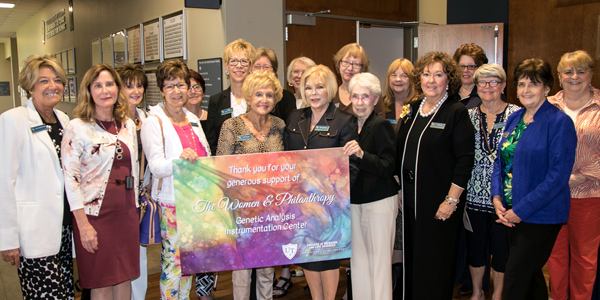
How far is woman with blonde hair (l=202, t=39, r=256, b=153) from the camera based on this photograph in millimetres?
3367

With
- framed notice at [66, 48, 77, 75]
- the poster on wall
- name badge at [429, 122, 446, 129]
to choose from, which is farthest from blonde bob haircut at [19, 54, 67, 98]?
framed notice at [66, 48, 77, 75]

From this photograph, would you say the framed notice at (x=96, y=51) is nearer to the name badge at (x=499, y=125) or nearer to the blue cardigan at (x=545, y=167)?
the name badge at (x=499, y=125)

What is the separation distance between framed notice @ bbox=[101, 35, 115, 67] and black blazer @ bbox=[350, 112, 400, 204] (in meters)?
6.65

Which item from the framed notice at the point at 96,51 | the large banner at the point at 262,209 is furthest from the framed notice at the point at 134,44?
the large banner at the point at 262,209

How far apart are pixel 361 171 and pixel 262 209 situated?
66cm

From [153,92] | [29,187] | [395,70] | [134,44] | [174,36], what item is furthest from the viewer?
[134,44]

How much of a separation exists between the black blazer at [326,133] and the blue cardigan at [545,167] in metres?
0.98

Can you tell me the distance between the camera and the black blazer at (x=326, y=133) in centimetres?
279

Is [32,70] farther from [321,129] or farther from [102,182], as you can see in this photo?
[321,129]

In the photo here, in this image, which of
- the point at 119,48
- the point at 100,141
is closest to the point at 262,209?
the point at 100,141

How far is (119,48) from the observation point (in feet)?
25.6

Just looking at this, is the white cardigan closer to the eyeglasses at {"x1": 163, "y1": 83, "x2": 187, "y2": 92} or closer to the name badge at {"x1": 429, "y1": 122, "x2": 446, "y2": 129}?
the eyeglasses at {"x1": 163, "y1": 83, "x2": 187, "y2": 92}

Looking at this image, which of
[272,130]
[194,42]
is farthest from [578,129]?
[194,42]

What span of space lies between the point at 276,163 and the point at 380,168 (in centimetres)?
62
